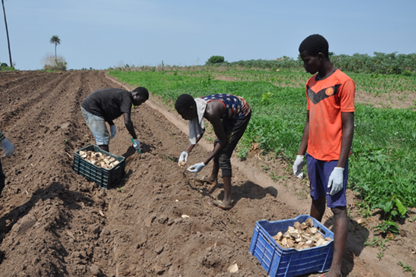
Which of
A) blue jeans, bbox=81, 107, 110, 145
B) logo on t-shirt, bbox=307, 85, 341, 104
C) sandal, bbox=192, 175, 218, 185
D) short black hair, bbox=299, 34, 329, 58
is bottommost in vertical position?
sandal, bbox=192, 175, 218, 185

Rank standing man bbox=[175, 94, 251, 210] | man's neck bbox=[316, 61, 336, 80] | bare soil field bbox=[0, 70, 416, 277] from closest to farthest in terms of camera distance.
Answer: man's neck bbox=[316, 61, 336, 80] < bare soil field bbox=[0, 70, 416, 277] < standing man bbox=[175, 94, 251, 210]

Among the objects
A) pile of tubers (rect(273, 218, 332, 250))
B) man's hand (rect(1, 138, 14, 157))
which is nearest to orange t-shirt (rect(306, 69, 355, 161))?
pile of tubers (rect(273, 218, 332, 250))

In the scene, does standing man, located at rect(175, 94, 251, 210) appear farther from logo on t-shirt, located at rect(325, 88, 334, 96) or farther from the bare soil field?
logo on t-shirt, located at rect(325, 88, 334, 96)

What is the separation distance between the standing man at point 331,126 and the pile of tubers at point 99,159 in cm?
329

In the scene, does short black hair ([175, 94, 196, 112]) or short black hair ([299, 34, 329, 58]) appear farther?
A: short black hair ([175, 94, 196, 112])

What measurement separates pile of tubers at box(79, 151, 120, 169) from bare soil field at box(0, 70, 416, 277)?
0.36 metres

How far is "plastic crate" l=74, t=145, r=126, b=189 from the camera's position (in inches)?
185

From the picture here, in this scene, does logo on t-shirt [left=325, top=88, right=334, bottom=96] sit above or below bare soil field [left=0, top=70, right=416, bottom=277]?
above

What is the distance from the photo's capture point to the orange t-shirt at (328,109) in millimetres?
2551

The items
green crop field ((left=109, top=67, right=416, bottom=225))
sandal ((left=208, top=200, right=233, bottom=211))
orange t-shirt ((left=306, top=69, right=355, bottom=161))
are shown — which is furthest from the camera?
sandal ((left=208, top=200, right=233, bottom=211))

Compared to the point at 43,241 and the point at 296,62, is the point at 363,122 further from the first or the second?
the point at 296,62

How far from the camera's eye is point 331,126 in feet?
8.95

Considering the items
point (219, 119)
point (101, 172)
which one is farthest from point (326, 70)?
point (101, 172)

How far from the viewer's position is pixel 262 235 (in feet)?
9.64
